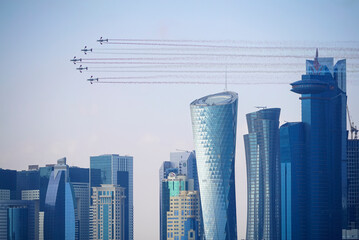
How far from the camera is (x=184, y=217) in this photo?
192 meters

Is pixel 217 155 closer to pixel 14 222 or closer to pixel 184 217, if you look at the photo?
pixel 184 217

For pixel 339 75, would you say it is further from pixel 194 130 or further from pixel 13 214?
pixel 13 214

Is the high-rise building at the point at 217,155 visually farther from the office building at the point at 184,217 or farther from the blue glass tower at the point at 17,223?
the blue glass tower at the point at 17,223

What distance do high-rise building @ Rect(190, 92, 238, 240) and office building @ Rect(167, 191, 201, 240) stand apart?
12.4 feet

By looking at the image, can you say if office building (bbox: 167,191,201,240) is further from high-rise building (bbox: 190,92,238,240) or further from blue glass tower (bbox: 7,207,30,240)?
blue glass tower (bbox: 7,207,30,240)

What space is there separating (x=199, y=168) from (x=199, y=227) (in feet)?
40.3

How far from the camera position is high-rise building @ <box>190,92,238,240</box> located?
18900 cm

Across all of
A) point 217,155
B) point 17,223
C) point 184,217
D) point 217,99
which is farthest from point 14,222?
point 217,99

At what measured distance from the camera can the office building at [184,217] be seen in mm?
189500

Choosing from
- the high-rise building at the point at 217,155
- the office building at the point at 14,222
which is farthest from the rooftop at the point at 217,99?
the office building at the point at 14,222

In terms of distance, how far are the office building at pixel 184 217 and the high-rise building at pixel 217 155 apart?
3781 mm

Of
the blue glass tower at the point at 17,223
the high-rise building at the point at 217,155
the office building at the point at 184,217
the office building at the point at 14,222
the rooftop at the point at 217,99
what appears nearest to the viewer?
the high-rise building at the point at 217,155

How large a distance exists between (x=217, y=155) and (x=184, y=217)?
14.7 m

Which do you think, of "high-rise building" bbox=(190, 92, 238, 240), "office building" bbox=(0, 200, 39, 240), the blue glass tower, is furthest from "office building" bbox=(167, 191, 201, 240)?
the blue glass tower
